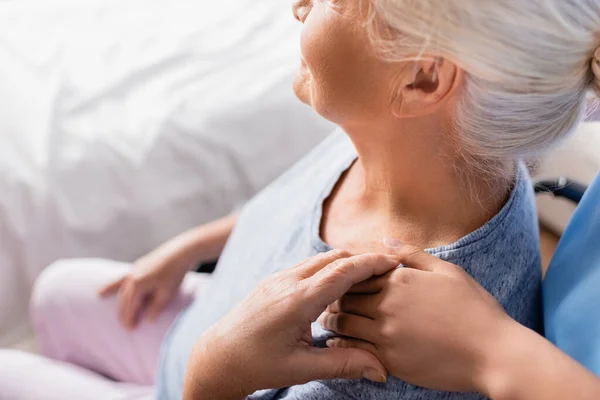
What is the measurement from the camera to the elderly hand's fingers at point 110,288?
99cm

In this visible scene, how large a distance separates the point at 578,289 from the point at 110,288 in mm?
631

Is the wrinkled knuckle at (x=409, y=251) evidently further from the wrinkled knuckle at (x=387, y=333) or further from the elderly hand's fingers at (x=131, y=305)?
the elderly hand's fingers at (x=131, y=305)

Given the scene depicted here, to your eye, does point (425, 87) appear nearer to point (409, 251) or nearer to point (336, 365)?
point (409, 251)

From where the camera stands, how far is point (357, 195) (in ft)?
2.51

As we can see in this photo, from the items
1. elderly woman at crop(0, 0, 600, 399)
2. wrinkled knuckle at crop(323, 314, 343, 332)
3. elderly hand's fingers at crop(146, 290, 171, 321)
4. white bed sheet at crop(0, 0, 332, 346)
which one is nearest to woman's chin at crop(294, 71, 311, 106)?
elderly woman at crop(0, 0, 600, 399)

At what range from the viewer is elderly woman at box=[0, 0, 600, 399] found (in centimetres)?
55

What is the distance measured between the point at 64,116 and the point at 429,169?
2.54 feet

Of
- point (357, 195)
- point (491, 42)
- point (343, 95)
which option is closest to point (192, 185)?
point (357, 195)

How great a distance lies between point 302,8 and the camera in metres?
0.68

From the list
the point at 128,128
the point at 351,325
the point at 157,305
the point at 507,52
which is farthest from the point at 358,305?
the point at 128,128

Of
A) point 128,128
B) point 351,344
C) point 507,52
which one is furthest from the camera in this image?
point 128,128

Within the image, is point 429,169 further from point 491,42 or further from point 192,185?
point 192,185

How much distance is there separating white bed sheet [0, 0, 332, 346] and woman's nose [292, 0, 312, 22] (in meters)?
0.55

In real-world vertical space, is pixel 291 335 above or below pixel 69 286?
above
